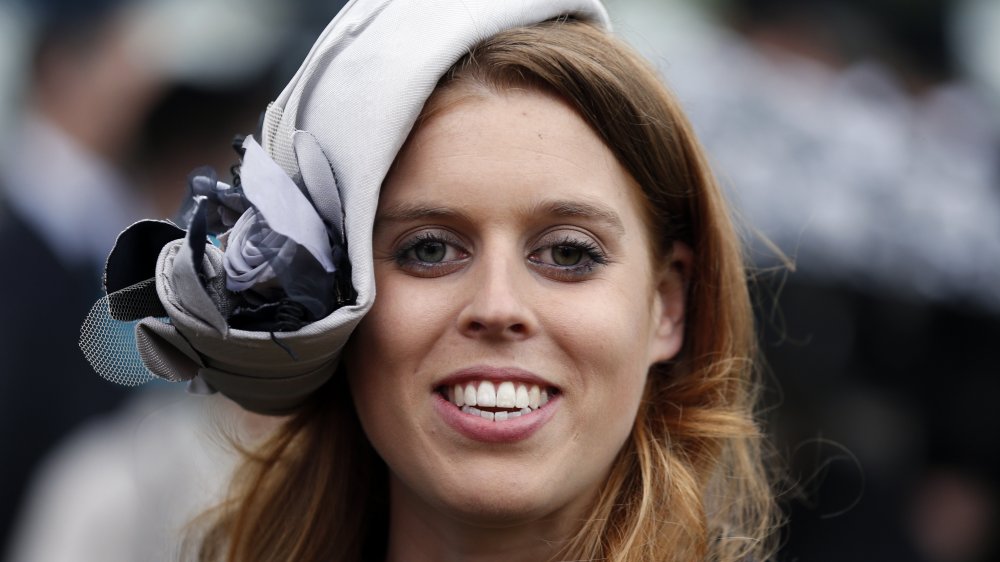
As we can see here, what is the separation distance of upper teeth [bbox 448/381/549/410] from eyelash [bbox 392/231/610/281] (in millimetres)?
231

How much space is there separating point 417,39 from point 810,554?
3.25m

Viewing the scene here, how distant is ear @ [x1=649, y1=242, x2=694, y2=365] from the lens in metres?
3.06

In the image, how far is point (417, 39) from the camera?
9.02ft

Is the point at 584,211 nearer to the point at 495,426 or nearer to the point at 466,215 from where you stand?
the point at 466,215

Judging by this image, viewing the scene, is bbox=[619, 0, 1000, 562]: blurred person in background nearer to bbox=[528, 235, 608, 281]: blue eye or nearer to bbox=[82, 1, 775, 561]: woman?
bbox=[82, 1, 775, 561]: woman

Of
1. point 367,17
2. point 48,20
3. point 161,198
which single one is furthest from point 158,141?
point 367,17

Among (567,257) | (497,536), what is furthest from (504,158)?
(497,536)

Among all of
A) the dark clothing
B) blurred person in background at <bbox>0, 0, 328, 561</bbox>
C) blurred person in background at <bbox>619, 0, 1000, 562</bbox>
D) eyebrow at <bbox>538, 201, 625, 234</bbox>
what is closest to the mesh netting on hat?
eyebrow at <bbox>538, 201, 625, 234</bbox>

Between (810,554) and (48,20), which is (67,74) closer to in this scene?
(48,20)

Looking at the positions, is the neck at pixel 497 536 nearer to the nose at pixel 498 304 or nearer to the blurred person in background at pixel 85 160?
the nose at pixel 498 304

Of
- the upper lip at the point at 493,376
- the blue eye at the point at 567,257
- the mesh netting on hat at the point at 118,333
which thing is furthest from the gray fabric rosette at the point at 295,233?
the blue eye at the point at 567,257

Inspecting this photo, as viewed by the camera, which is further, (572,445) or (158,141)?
(158,141)

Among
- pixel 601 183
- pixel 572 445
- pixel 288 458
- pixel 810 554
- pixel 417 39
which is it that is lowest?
pixel 810 554

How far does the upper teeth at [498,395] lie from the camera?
105 inches
